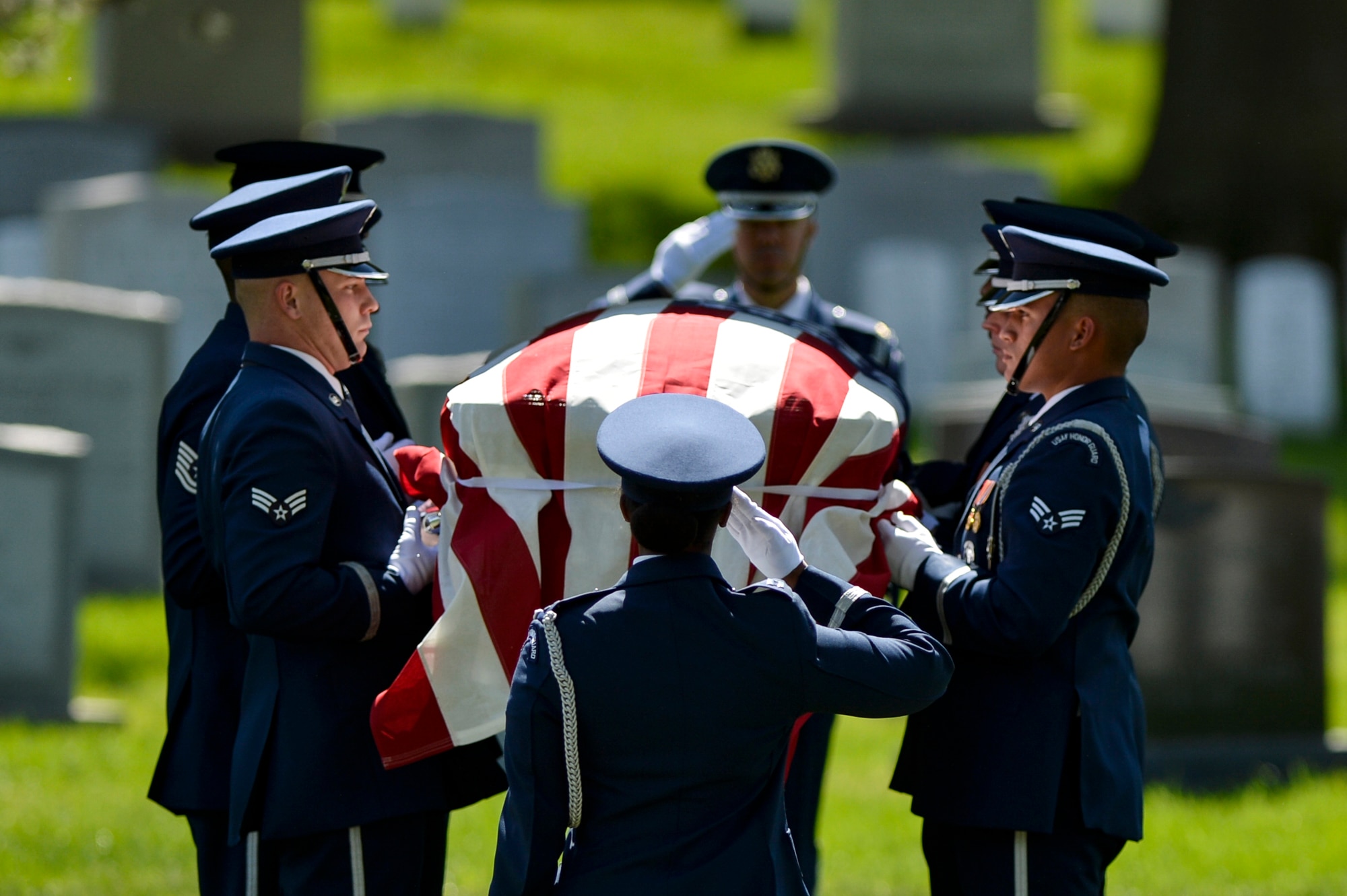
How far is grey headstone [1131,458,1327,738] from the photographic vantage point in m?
6.48

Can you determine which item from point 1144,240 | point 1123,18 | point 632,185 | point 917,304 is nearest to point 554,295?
point 917,304

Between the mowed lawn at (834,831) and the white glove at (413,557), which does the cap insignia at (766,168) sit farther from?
the mowed lawn at (834,831)

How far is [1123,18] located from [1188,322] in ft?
59.2

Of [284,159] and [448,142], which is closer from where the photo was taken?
[284,159]

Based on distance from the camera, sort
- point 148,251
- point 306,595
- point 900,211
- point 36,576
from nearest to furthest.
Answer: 1. point 306,595
2. point 36,576
3. point 148,251
4. point 900,211

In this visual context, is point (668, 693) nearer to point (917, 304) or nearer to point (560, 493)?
point (560, 493)

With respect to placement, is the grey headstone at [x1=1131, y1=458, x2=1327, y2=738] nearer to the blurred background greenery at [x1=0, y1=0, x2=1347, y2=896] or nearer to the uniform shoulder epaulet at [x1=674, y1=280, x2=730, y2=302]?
the blurred background greenery at [x1=0, y1=0, x2=1347, y2=896]

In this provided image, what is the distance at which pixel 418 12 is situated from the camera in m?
27.0

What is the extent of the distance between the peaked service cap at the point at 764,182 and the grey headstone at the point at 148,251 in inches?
234

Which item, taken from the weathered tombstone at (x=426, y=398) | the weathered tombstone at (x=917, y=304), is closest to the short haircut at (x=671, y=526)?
the weathered tombstone at (x=426, y=398)

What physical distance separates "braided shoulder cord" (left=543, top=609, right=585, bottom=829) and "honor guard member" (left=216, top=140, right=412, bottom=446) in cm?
126

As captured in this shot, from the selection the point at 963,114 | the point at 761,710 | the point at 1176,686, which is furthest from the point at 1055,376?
the point at 963,114

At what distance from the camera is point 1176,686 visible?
6.56 m

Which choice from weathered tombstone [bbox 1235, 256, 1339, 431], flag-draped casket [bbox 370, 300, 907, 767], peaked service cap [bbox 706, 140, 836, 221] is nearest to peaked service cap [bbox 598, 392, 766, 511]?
flag-draped casket [bbox 370, 300, 907, 767]
